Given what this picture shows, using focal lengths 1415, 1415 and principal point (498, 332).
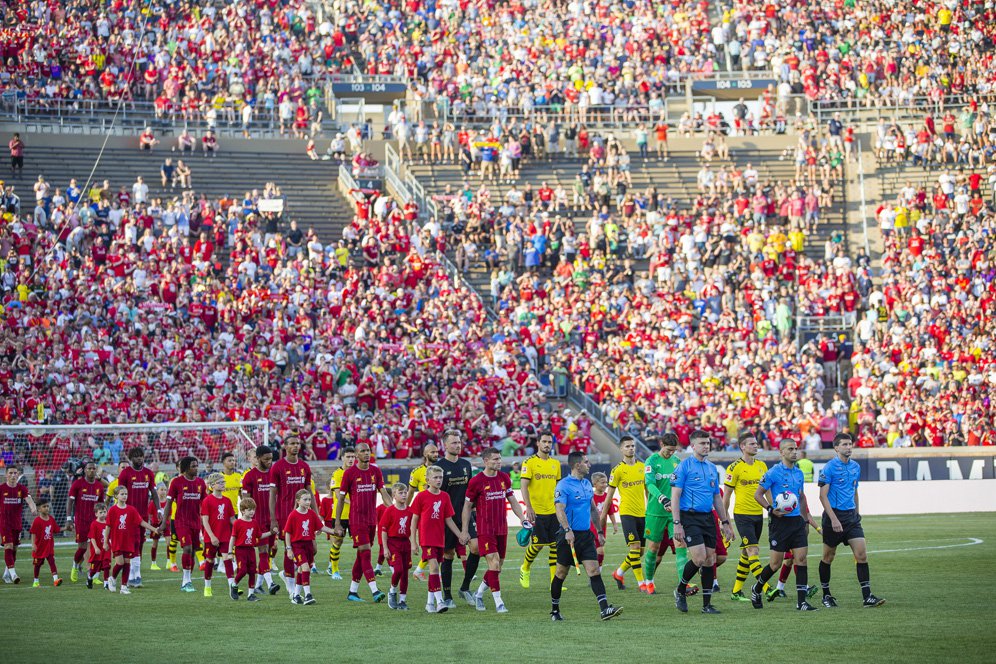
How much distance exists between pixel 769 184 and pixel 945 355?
9162mm

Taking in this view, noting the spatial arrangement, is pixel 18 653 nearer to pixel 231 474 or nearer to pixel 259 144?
pixel 231 474

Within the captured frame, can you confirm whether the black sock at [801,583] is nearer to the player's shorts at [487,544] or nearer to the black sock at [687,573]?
the black sock at [687,573]

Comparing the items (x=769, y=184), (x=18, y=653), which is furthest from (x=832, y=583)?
(x=769, y=184)

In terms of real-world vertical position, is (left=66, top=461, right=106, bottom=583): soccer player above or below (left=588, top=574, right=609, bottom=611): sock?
below

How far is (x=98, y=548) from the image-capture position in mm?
19812

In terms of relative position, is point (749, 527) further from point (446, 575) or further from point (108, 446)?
point (108, 446)

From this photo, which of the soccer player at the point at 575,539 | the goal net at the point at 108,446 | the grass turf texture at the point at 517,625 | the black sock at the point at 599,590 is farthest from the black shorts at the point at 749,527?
the goal net at the point at 108,446

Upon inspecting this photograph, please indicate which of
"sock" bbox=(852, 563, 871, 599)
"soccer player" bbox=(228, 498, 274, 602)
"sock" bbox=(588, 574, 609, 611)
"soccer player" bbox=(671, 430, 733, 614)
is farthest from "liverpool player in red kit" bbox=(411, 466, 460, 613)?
"sock" bbox=(852, 563, 871, 599)

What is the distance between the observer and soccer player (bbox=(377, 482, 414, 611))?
1658 centimetres

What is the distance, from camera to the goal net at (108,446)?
28219mm

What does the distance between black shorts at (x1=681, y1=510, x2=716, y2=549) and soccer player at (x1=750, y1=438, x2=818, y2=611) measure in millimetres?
820

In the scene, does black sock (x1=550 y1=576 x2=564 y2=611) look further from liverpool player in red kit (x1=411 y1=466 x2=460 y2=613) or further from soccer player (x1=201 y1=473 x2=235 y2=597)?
soccer player (x1=201 y1=473 x2=235 y2=597)

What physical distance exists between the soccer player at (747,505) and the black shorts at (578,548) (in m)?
2.05

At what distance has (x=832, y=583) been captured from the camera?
62.1 feet
